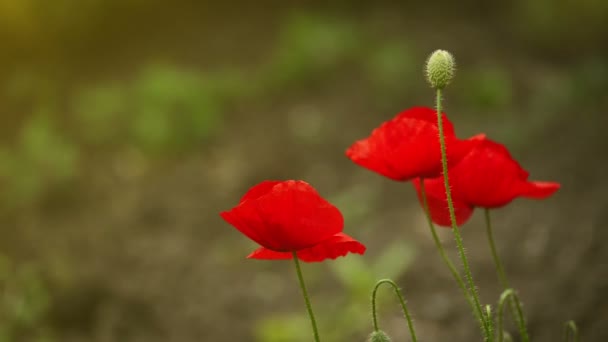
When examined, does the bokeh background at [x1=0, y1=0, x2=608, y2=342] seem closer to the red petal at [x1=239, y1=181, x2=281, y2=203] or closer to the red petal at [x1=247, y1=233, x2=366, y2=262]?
the red petal at [x1=247, y1=233, x2=366, y2=262]

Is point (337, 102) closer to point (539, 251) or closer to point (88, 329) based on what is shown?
point (539, 251)

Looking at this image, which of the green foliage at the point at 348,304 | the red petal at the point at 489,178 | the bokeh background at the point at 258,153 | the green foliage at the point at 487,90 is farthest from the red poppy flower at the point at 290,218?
the green foliage at the point at 487,90

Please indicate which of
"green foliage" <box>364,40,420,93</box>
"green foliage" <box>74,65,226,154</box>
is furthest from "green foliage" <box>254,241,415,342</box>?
"green foliage" <box>364,40,420,93</box>

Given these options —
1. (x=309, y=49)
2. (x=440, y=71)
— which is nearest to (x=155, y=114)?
(x=309, y=49)

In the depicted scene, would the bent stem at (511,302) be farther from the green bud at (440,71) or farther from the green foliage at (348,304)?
the green foliage at (348,304)

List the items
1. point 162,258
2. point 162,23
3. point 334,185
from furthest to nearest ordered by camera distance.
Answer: point 162,23 < point 334,185 < point 162,258

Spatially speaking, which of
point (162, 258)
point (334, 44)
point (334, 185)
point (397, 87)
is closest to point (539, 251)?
point (334, 185)

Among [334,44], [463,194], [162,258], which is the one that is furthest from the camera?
[334,44]
